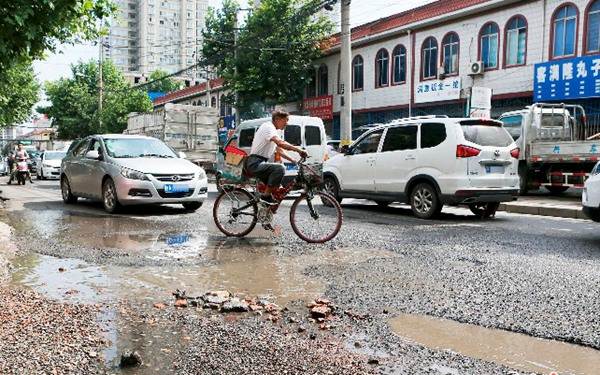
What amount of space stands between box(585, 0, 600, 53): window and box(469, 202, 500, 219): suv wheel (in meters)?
11.3

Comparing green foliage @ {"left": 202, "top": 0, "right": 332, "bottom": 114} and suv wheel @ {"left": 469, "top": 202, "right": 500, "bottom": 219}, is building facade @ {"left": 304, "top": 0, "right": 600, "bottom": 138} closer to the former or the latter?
green foliage @ {"left": 202, "top": 0, "right": 332, "bottom": 114}

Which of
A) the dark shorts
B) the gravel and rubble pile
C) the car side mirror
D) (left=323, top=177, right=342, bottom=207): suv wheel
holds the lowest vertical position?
the gravel and rubble pile

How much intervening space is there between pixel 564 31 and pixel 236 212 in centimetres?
1668

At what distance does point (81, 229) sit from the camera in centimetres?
816

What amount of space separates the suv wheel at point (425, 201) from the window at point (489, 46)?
44.2 ft

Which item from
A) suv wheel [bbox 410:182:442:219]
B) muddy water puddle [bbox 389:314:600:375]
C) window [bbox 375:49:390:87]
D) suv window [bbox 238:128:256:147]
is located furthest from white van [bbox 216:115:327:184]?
window [bbox 375:49:390:87]

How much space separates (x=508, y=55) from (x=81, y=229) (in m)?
18.0

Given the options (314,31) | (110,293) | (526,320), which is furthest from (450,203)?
(314,31)

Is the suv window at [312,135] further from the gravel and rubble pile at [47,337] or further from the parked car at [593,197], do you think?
the gravel and rubble pile at [47,337]

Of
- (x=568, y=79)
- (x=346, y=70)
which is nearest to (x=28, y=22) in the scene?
(x=346, y=70)

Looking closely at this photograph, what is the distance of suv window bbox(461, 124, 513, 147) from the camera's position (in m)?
9.45

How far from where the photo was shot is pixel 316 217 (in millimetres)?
7031

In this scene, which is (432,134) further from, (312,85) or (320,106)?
(312,85)

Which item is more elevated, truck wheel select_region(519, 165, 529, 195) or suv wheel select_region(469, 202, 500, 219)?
truck wheel select_region(519, 165, 529, 195)
